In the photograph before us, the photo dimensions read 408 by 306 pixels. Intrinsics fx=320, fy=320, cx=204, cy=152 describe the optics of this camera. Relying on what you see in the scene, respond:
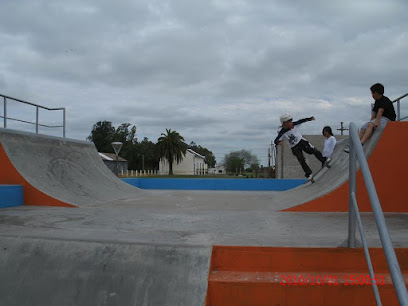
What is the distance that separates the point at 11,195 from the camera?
6492 millimetres

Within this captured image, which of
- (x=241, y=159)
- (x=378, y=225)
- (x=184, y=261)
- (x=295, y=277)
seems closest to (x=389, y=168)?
(x=295, y=277)

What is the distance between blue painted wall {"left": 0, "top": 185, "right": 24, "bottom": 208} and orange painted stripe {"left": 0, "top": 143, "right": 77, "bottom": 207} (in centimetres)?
11

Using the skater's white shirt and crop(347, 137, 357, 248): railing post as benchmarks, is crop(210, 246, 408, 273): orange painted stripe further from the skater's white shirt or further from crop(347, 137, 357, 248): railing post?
the skater's white shirt

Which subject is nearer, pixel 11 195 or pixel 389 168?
pixel 389 168

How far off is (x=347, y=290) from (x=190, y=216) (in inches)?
123

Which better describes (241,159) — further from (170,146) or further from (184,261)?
(184,261)

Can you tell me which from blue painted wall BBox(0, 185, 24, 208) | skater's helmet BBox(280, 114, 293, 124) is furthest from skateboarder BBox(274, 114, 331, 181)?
blue painted wall BBox(0, 185, 24, 208)

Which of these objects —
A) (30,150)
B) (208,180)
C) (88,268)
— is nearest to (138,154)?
(208,180)

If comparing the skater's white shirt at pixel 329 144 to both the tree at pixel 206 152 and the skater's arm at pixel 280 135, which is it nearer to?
the skater's arm at pixel 280 135

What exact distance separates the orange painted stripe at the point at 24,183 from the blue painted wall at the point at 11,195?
0.36 ft

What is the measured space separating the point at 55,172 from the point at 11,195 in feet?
5.48

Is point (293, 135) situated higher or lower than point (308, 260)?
higher

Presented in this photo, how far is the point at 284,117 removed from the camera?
804 centimetres

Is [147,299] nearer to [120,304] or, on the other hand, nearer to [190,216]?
[120,304]
